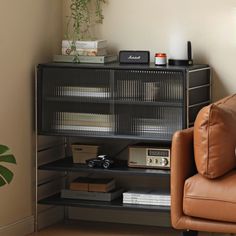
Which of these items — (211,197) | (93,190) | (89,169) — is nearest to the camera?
(211,197)

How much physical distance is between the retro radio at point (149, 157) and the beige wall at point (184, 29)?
602 millimetres

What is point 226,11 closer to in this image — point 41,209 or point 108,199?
point 108,199

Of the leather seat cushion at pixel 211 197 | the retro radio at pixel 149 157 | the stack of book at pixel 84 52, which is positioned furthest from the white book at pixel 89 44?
the leather seat cushion at pixel 211 197

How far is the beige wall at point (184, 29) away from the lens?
193 inches

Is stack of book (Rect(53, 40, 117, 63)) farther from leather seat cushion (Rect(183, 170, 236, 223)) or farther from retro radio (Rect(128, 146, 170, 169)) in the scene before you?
leather seat cushion (Rect(183, 170, 236, 223))

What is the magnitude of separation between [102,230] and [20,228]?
0.57m

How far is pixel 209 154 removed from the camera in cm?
394

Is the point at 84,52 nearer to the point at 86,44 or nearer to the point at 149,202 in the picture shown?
the point at 86,44

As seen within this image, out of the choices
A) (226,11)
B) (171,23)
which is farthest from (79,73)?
(226,11)

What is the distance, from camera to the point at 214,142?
394cm

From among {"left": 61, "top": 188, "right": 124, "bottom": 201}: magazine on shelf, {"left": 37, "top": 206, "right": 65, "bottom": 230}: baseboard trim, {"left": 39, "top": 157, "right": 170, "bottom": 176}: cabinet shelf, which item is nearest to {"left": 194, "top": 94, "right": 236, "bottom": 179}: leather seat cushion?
{"left": 39, "top": 157, "right": 170, "bottom": 176}: cabinet shelf

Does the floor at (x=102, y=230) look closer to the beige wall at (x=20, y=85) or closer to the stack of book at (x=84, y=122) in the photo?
the beige wall at (x=20, y=85)

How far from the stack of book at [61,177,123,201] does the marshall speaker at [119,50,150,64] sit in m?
0.84

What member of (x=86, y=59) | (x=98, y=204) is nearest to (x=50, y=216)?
(x=98, y=204)
